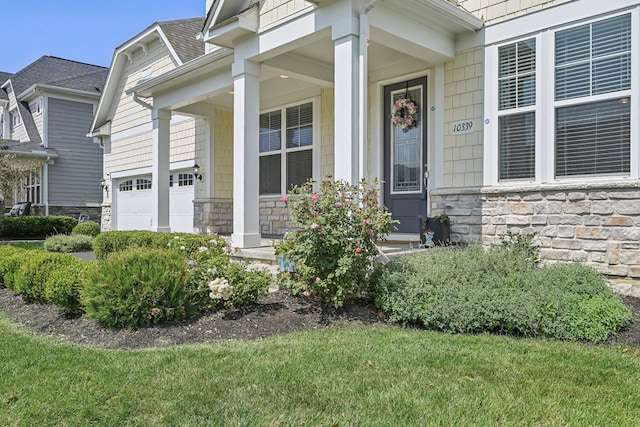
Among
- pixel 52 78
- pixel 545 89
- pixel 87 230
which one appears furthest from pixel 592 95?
pixel 52 78

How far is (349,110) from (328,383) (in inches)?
143

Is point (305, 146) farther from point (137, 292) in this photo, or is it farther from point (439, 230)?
point (137, 292)

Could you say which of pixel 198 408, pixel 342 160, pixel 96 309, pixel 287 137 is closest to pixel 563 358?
pixel 198 408

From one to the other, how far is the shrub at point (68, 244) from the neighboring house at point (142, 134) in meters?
2.34

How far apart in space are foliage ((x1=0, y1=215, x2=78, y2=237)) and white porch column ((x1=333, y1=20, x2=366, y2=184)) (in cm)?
1291

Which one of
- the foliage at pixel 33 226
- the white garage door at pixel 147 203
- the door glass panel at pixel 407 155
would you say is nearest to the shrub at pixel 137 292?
the door glass panel at pixel 407 155

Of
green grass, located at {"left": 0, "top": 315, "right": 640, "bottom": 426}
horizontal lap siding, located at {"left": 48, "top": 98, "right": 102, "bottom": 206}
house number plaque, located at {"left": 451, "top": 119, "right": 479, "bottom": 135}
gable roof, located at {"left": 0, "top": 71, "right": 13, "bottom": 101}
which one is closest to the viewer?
→ green grass, located at {"left": 0, "top": 315, "right": 640, "bottom": 426}

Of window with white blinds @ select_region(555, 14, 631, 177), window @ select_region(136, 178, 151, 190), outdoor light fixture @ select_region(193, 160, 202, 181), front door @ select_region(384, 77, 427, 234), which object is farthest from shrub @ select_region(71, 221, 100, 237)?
window with white blinds @ select_region(555, 14, 631, 177)

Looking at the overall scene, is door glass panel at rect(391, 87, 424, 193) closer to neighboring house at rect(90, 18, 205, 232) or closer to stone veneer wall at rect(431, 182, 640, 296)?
stone veneer wall at rect(431, 182, 640, 296)

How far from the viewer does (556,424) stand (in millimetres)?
2438

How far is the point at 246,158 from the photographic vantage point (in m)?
7.18

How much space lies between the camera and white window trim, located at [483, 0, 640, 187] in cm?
550

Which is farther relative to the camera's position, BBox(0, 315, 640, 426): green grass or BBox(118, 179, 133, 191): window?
BBox(118, 179, 133, 191): window

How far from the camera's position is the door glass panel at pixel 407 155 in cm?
785
